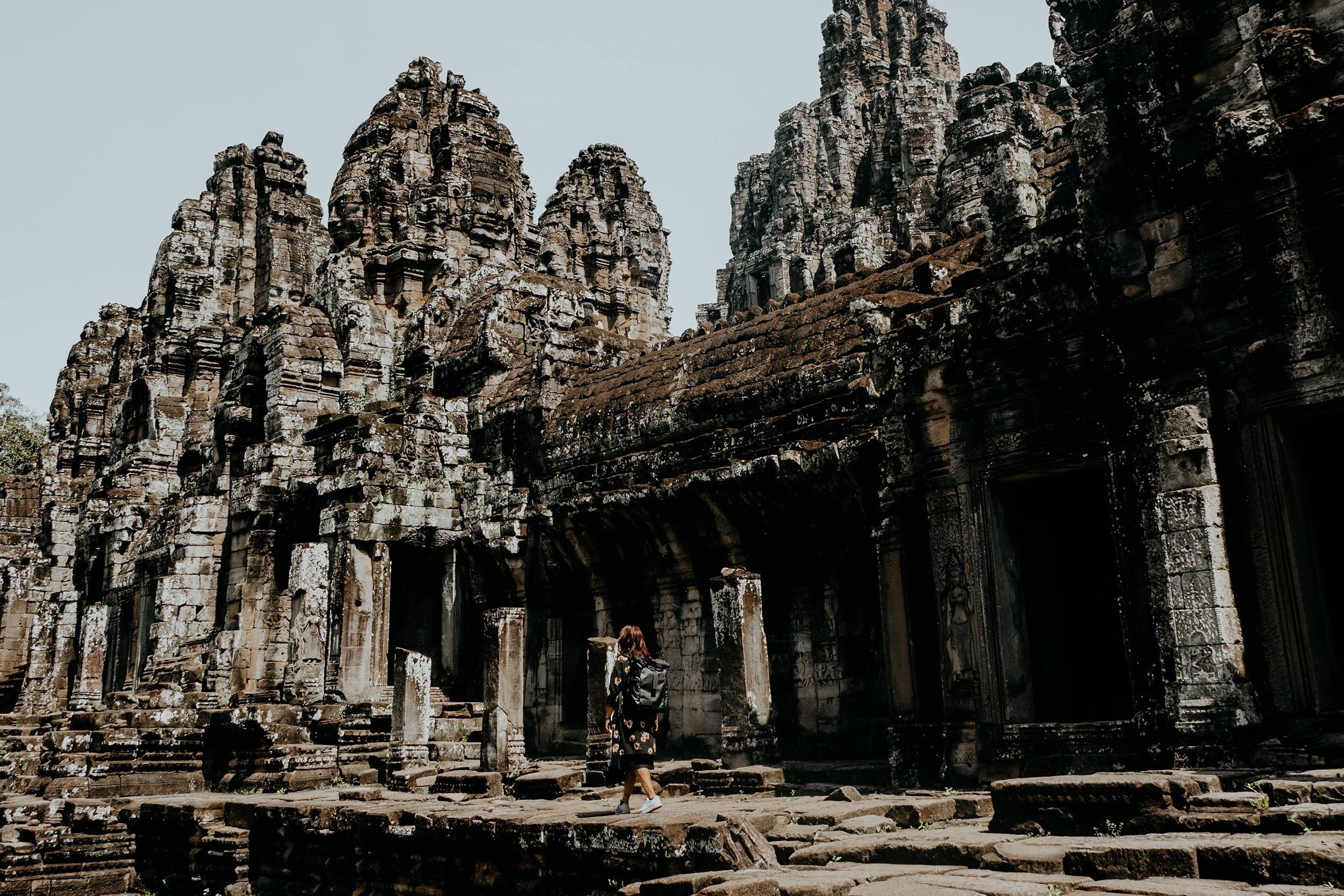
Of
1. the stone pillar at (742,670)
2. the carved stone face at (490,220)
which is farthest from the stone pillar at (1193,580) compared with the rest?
the carved stone face at (490,220)

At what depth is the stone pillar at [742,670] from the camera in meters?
12.2

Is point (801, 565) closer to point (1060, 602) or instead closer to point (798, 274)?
point (1060, 602)

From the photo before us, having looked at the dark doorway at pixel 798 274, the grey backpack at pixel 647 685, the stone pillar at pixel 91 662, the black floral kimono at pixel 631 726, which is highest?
the dark doorway at pixel 798 274

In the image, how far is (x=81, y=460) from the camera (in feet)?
126

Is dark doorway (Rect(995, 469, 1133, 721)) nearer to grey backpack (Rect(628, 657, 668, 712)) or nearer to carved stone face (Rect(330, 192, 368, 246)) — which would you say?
grey backpack (Rect(628, 657, 668, 712))

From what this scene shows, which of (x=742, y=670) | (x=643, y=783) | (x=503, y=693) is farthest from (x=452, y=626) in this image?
(x=643, y=783)

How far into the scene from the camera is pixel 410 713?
1466 cm

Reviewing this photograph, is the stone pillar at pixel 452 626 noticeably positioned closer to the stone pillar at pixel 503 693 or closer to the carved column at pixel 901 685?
the stone pillar at pixel 503 693

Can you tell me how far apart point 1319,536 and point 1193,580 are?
1130mm

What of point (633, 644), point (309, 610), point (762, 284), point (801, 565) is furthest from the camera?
point (762, 284)

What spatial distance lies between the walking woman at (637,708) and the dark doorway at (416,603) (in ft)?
35.8

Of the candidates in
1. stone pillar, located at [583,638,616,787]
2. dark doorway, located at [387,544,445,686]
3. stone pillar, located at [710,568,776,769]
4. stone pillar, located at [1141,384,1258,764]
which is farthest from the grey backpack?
dark doorway, located at [387,544,445,686]

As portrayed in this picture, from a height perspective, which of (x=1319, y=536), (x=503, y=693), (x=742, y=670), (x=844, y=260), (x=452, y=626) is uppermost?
(x=844, y=260)

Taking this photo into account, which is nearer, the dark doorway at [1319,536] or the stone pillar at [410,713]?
the dark doorway at [1319,536]
